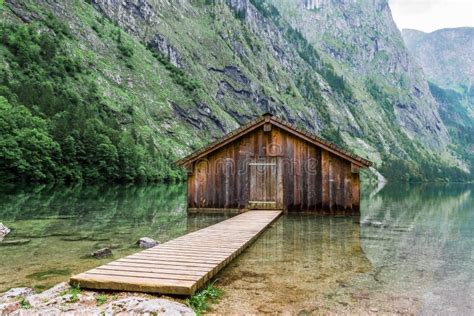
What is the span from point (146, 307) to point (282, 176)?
13851 millimetres

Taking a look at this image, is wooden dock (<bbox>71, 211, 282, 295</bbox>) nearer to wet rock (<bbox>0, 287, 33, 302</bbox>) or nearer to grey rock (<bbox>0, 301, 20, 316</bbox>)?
grey rock (<bbox>0, 301, 20, 316</bbox>)

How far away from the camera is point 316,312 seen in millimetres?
5762

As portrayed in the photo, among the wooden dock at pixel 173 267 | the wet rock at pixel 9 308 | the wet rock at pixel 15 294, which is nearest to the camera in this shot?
the wet rock at pixel 9 308

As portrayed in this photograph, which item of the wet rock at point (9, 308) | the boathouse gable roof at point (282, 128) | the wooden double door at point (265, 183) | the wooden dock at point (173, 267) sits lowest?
the wet rock at point (9, 308)

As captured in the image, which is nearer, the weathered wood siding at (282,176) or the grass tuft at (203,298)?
the grass tuft at (203,298)

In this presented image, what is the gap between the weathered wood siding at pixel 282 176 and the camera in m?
18.0

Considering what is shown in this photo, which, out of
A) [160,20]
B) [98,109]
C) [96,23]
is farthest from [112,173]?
[160,20]

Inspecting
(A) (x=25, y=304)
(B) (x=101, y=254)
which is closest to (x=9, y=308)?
(A) (x=25, y=304)

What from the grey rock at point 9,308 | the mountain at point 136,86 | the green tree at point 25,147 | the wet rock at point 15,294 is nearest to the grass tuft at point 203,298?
the grey rock at point 9,308

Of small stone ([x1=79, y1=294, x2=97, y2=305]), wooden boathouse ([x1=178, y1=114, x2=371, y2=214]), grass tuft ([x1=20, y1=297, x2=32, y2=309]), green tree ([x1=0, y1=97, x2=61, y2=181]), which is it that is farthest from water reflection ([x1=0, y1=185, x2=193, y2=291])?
green tree ([x1=0, y1=97, x2=61, y2=181])

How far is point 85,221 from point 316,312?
1369cm

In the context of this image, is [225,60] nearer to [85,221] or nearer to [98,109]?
[98,109]

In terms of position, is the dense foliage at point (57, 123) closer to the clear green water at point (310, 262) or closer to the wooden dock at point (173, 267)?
the clear green water at point (310, 262)

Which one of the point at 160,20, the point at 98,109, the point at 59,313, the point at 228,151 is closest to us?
the point at 59,313
